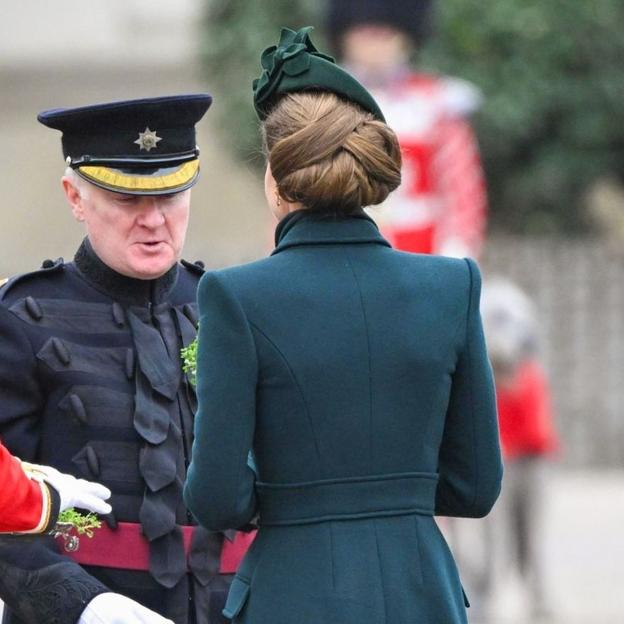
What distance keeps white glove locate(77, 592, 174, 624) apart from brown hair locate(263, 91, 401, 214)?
0.80m

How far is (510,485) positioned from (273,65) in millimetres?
6487

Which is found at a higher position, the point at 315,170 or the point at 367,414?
the point at 315,170

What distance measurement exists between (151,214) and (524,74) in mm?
11231

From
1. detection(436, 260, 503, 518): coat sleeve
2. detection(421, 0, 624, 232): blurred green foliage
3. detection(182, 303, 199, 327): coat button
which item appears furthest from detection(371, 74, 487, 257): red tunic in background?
detection(421, 0, 624, 232): blurred green foliage

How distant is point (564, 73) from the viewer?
15328 mm

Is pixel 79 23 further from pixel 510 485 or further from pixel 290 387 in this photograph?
pixel 290 387

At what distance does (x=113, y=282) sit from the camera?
165 inches

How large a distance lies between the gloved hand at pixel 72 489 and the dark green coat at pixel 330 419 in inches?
12.3

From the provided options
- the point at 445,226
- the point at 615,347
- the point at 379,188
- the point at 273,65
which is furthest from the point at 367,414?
the point at 615,347

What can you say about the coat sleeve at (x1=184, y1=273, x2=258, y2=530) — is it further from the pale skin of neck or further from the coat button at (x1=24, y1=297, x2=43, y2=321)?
the coat button at (x1=24, y1=297, x2=43, y2=321)

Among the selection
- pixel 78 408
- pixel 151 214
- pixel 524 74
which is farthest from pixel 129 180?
pixel 524 74

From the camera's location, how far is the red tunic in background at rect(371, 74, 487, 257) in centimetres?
818

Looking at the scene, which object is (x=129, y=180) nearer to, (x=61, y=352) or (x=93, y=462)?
(x=61, y=352)

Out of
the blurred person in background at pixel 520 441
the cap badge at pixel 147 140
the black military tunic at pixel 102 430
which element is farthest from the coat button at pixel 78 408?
the blurred person in background at pixel 520 441
